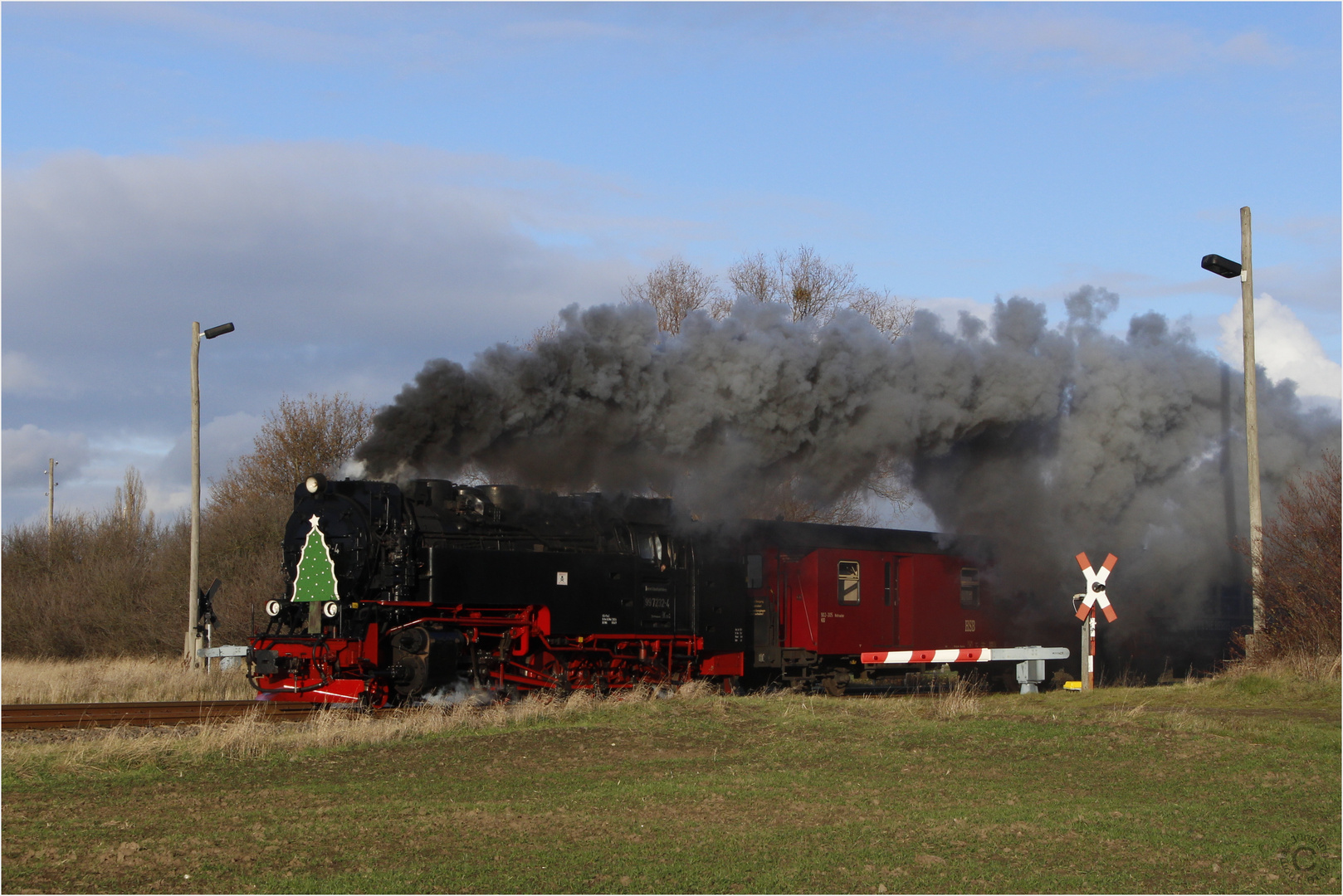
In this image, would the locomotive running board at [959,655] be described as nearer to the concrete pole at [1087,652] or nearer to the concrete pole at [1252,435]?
the concrete pole at [1087,652]

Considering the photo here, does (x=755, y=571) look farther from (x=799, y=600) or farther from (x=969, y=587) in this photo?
(x=969, y=587)

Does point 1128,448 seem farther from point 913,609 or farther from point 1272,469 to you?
point 913,609

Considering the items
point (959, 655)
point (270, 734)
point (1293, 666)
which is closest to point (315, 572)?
point (270, 734)

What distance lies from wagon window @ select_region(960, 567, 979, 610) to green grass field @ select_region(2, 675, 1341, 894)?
26.4 ft

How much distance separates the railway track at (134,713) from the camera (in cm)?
1412

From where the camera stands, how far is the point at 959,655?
20.1m

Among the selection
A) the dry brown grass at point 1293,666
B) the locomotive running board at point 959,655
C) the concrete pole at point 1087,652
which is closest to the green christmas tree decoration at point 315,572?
the locomotive running board at point 959,655

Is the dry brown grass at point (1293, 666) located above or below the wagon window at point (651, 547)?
below

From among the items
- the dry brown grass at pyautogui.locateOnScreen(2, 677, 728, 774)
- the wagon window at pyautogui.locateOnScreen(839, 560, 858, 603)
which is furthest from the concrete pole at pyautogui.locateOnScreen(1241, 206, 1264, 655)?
the dry brown grass at pyautogui.locateOnScreen(2, 677, 728, 774)

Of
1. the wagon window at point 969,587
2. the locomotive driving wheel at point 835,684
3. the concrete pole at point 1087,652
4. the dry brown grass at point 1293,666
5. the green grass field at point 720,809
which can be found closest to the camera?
the green grass field at point 720,809

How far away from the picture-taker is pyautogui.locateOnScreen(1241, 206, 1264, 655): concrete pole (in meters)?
17.3

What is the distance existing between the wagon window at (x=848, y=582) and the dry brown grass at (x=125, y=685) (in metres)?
9.76

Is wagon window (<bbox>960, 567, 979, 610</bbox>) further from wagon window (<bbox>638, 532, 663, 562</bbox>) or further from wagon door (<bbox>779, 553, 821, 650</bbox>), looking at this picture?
wagon window (<bbox>638, 532, 663, 562</bbox>)

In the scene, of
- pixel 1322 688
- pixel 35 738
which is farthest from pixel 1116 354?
pixel 35 738
